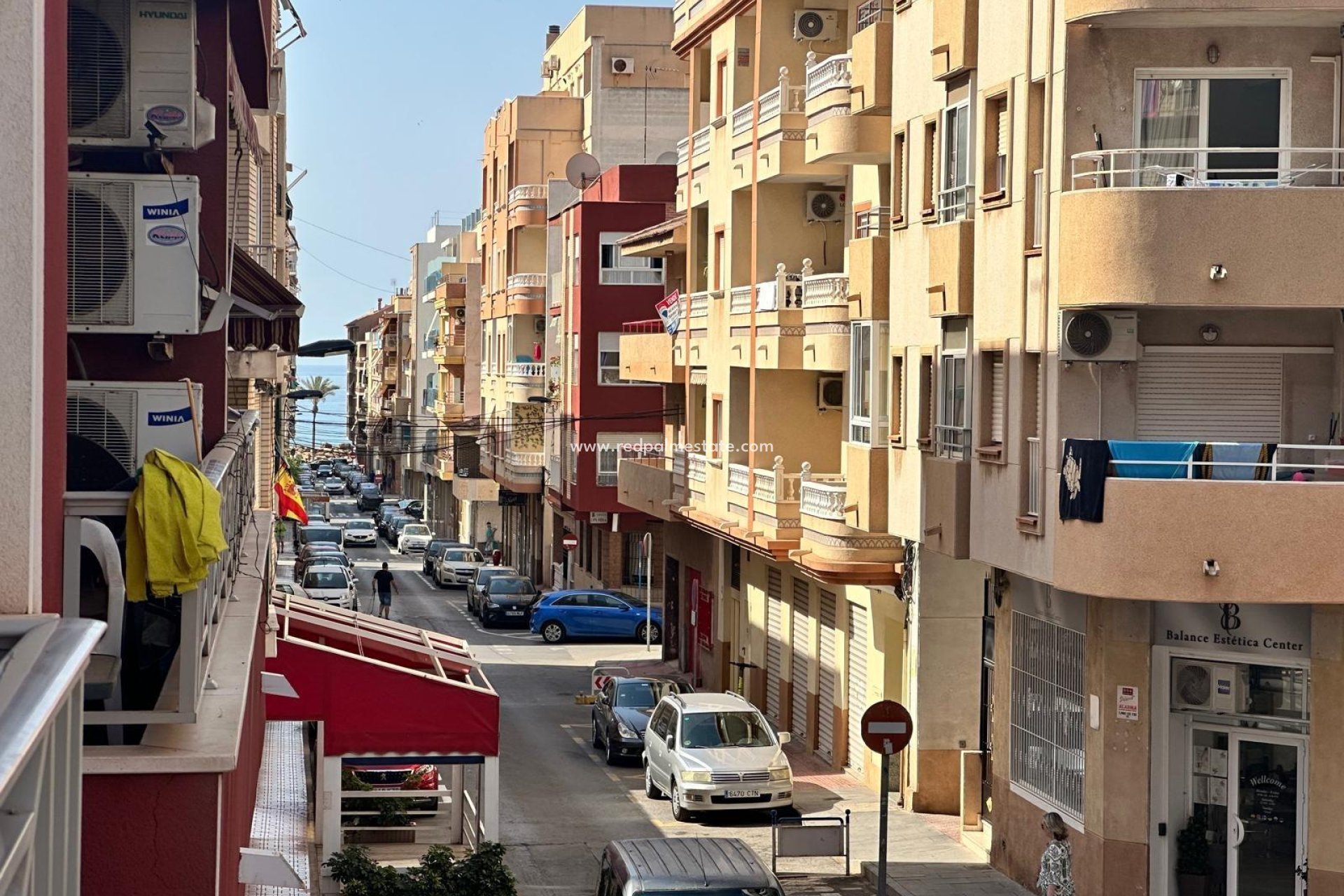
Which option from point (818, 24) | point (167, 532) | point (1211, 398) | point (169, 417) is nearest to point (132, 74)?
point (169, 417)

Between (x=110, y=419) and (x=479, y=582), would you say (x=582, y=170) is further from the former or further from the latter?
(x=110, y=419)

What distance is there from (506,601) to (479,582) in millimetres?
2979

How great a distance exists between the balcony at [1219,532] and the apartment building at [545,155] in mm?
44367

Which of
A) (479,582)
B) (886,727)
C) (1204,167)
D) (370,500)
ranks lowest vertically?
(370,500)

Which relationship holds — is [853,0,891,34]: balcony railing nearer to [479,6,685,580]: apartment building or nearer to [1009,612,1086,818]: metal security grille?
[1009,612,1086,818]: metal security grille

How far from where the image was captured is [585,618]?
48.5 metres

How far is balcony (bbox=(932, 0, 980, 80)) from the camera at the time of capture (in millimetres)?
20984

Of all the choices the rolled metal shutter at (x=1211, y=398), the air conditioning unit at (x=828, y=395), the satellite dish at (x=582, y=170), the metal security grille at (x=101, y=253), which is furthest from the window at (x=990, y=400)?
the satellite dish at (x=582, y=170)

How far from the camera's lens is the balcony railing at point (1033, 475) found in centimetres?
1878

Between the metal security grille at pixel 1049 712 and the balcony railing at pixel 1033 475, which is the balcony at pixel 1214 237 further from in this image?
the metal security grille at pixel 1049 712

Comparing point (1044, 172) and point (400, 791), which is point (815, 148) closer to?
point (1044, 172)

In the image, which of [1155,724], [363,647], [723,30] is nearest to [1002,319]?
[1155,724]

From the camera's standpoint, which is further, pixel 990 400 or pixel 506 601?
pixel 506 601

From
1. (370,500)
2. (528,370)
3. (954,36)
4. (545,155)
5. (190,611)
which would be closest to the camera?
(190,611)
